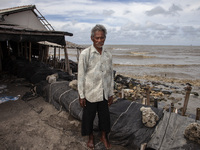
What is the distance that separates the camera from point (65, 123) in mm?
3955

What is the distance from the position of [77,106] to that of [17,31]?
430cm

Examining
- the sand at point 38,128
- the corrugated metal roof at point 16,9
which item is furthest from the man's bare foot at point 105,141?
the corrugated metal roof at point 16,9

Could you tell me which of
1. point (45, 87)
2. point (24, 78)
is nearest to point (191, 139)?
point (45, 87)

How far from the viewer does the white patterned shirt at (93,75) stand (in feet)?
8.43

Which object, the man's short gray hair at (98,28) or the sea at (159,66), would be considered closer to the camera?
the man's short gray hair at (98,28)

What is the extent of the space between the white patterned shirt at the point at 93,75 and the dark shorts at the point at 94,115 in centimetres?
18

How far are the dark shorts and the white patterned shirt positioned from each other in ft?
0.60

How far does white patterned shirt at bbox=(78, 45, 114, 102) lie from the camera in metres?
2.57

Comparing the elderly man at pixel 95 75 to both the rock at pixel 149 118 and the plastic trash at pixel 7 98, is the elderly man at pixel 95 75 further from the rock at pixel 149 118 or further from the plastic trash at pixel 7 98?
the plastic trash at pixel 7 98

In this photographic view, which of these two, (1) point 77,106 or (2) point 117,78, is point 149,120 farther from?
(2) point 117,78

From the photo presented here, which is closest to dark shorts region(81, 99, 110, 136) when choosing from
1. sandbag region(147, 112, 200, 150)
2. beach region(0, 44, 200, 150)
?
beach region(0, 44, 200, 150)

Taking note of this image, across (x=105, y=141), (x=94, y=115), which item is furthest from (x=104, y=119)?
(x=105, y=141)

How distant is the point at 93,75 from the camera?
2.60 metres

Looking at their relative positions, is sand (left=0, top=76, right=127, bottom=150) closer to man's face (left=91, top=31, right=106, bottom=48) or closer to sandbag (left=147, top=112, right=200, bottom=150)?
sandbag (left=147, top=112, right=200, bottom=150)
